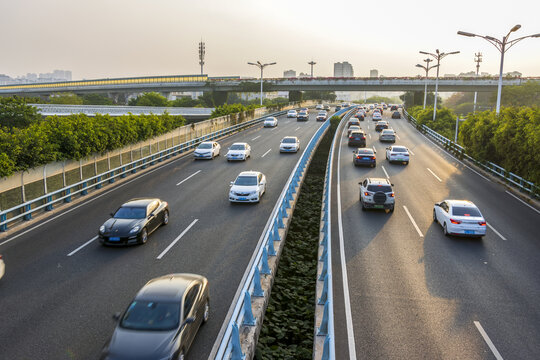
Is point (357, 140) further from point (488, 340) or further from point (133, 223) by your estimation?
point (488, 340)

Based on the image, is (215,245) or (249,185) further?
(249,185)

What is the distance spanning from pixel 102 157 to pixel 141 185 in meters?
3.49

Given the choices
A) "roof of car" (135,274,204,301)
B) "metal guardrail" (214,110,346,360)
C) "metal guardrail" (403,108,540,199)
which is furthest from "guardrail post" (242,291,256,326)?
"metal guardrail" (403,108,540,199)

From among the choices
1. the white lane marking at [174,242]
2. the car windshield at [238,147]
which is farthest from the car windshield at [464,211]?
the car windshield at [238,147]

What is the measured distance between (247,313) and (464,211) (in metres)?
11.7

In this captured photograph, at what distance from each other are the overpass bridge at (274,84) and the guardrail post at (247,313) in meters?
91.6

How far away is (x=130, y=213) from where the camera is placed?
55.7ft

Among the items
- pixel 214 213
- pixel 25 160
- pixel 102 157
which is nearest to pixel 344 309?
pixel 214 213

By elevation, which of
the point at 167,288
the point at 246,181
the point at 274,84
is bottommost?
the point at 167,288

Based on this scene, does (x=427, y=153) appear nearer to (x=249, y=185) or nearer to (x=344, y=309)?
(x=249, y=185)

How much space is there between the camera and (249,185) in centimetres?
2270

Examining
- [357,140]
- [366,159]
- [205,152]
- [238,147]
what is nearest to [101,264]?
[205,152]

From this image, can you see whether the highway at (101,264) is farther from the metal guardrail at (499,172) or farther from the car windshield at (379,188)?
the metal guardrail at (499,172)

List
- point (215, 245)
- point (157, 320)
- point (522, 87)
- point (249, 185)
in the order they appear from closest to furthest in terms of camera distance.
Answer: point (157, 320) < point (215, 245) < point (249, 185) < point (522, 87)
